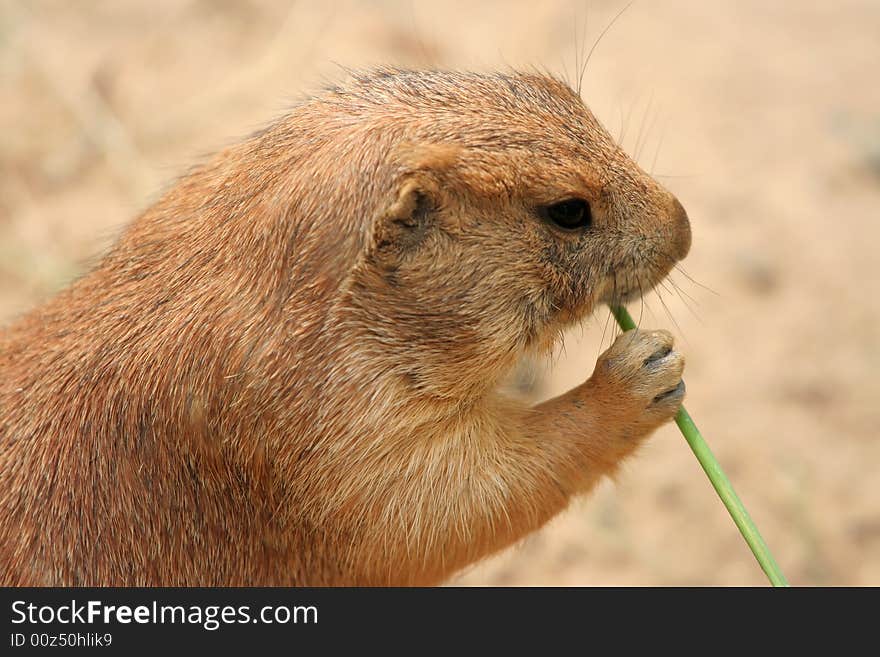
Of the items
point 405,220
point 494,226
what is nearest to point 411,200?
point 405,220

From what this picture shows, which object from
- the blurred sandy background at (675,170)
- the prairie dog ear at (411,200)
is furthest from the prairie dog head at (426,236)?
the blurred sandy background at (675,170)

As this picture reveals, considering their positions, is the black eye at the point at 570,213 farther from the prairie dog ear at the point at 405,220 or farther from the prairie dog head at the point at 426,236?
the prairie dog ear at the point at 405,220

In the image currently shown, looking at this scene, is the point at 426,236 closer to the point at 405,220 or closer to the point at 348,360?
the point at 405,220

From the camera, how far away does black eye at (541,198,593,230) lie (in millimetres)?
3145

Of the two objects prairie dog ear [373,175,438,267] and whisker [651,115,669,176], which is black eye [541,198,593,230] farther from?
whisker [651,115,669,176]

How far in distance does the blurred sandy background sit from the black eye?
91.7 inches

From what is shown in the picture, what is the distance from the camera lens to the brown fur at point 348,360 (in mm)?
3037

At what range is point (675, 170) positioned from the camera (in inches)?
265

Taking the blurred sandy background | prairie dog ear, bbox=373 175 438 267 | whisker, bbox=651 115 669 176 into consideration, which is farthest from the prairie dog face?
whisker, bbox=651 115 669 176

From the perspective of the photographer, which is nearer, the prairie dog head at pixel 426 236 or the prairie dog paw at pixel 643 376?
the prairie dog head at pixel 426 236

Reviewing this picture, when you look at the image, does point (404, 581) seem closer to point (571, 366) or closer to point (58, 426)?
point (58, 426)

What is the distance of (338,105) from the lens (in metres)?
3.29

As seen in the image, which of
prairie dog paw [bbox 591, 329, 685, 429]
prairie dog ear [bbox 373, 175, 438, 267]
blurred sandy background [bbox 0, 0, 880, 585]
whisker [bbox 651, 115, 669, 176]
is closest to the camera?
prairie dog ear [bbox 373, 175, 438, 267]
